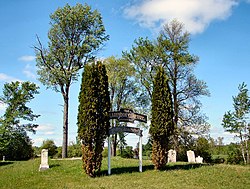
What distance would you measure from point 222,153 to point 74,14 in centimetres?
2810

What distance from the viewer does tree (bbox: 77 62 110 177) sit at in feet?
49.3

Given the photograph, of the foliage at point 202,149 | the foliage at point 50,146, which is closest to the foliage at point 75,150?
the foliage at point 50,146

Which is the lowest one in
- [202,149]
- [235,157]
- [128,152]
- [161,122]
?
[235,157]

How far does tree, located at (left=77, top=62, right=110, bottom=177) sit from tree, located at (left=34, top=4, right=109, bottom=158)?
35.7 ft

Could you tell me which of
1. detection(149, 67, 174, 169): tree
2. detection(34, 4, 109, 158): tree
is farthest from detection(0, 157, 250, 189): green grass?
detection(34, 4, 109, 158): tree

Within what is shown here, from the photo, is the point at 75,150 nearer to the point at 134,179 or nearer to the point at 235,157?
the point at 235,157

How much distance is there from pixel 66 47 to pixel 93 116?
13.3 m

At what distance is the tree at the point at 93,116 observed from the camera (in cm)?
1504

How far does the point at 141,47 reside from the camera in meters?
30.4

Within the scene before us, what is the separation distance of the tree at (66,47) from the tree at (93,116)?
10.9 m

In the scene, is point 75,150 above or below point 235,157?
above

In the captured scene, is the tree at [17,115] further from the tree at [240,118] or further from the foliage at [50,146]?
the tree at [240,118]

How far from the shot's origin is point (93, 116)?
15281 millimetres

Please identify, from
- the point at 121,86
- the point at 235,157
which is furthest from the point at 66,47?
the point at 235,157
